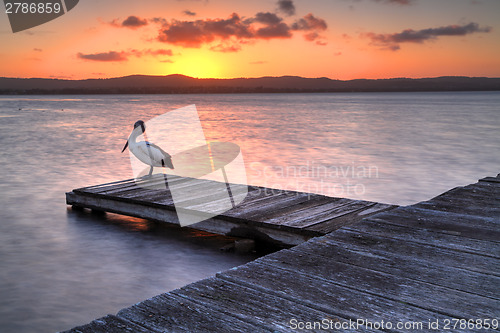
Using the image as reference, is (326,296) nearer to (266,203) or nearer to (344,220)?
(344,220)

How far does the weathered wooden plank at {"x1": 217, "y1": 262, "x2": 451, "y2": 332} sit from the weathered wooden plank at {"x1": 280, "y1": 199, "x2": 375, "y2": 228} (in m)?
2.65

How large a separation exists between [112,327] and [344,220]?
4102mm

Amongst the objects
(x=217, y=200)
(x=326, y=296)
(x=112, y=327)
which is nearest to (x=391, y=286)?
(x=326, y=296)

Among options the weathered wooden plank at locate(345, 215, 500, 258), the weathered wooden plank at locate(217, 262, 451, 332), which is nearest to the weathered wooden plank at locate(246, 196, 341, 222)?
the weathered wooden plank at locate(345, 215, 500, 258)

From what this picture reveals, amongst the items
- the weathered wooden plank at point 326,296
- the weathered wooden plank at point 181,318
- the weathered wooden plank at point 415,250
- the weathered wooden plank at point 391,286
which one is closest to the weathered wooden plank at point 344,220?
the weathered wooden plank at point 415,250

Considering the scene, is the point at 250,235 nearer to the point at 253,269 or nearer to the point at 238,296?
the point at 253,269

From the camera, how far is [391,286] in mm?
2861

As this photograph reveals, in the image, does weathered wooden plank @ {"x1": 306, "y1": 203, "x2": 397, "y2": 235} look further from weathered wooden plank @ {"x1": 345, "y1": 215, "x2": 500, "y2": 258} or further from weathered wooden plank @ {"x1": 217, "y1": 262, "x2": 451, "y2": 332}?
weathered wooden plank @ {"x1": 217, "y1": 262, "x2": 451, "y2": 332}

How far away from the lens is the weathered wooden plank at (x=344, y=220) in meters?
5.54

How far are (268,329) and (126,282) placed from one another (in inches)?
154

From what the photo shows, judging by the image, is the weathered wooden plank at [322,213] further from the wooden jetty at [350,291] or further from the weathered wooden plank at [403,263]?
the weathered wooden plank at [403,263]

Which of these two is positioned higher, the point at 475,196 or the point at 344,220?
the point at 475,196

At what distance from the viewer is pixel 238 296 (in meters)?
2.70

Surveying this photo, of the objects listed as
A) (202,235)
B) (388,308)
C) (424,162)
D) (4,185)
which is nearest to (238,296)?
(388,308)
